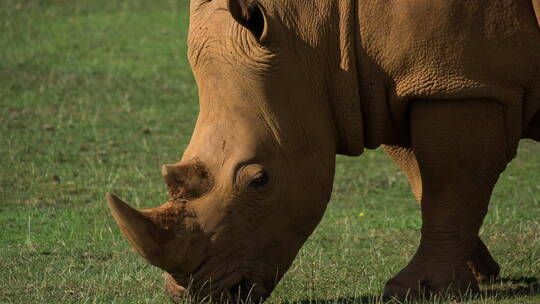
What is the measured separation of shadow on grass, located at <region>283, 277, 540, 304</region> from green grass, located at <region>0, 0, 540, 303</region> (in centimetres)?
2

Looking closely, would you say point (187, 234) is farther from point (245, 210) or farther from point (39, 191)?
point (39, 191)

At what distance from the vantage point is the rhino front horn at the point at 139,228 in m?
6.48

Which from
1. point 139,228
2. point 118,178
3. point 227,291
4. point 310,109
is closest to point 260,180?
point 310,109

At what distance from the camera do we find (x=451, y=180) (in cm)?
714

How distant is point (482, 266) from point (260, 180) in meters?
2.14

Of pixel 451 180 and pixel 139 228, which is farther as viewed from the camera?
pixel 451 180

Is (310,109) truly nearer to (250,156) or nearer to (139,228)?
(250,156)

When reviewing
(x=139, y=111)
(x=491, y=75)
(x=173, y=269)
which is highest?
(x=491, y=75)

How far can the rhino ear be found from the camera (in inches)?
264

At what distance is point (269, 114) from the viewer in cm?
691

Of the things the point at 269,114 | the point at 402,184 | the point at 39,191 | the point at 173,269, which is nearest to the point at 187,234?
the point at 173,269

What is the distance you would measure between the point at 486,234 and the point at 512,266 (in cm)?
108

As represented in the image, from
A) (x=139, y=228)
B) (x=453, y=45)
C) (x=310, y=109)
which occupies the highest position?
(x=453, y=45)

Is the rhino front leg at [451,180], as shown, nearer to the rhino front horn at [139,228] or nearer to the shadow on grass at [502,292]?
the shadow on grass at [502,292]
